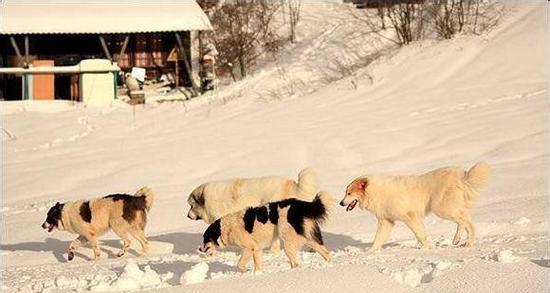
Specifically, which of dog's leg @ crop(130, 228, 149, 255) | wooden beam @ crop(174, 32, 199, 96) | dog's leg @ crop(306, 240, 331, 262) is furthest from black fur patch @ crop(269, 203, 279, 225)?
wooden beam @ crop(174, 32, 199, 96)

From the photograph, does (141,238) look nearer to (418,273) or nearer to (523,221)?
(523,221)

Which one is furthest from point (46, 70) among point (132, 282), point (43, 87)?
point (132, 282)

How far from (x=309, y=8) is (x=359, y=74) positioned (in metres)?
19.8

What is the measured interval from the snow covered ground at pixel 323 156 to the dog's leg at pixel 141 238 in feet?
0.57

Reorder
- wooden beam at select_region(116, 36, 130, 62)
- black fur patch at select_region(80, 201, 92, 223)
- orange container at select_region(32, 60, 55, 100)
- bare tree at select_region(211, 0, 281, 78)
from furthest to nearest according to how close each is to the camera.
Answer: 1. bare tree at select_region(211, 0, 281, 78)
2. wooden beam at select_region(116, 36, 130, 62)
3. orange container at select_region(32, 60, 55, 100)
4. black fur patch at select_region(80, 201, 92, 223)

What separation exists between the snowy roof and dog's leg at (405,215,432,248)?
2723 centimetres

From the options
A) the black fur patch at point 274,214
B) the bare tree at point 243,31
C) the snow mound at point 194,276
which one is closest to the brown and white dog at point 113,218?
the black fur patch at point 274,214

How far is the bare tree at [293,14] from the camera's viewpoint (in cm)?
4144

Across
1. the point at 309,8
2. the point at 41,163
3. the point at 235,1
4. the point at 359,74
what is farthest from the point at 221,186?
the point at 309,8

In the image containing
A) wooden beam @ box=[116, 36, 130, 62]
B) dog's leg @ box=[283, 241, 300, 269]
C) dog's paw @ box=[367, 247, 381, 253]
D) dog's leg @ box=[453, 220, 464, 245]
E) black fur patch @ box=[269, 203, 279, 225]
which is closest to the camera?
dog's leg @ box=[283, 241, 300, 269]

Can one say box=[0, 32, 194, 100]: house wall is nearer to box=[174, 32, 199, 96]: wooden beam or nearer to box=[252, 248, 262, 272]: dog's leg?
box=[174, 32, 199, 96]: wooden beam

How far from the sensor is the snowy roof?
34938mm

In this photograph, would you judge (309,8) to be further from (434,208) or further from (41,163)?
(434,208)

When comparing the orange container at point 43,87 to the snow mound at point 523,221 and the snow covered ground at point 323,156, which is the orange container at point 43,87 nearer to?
the snow covered ground at point 323,156
